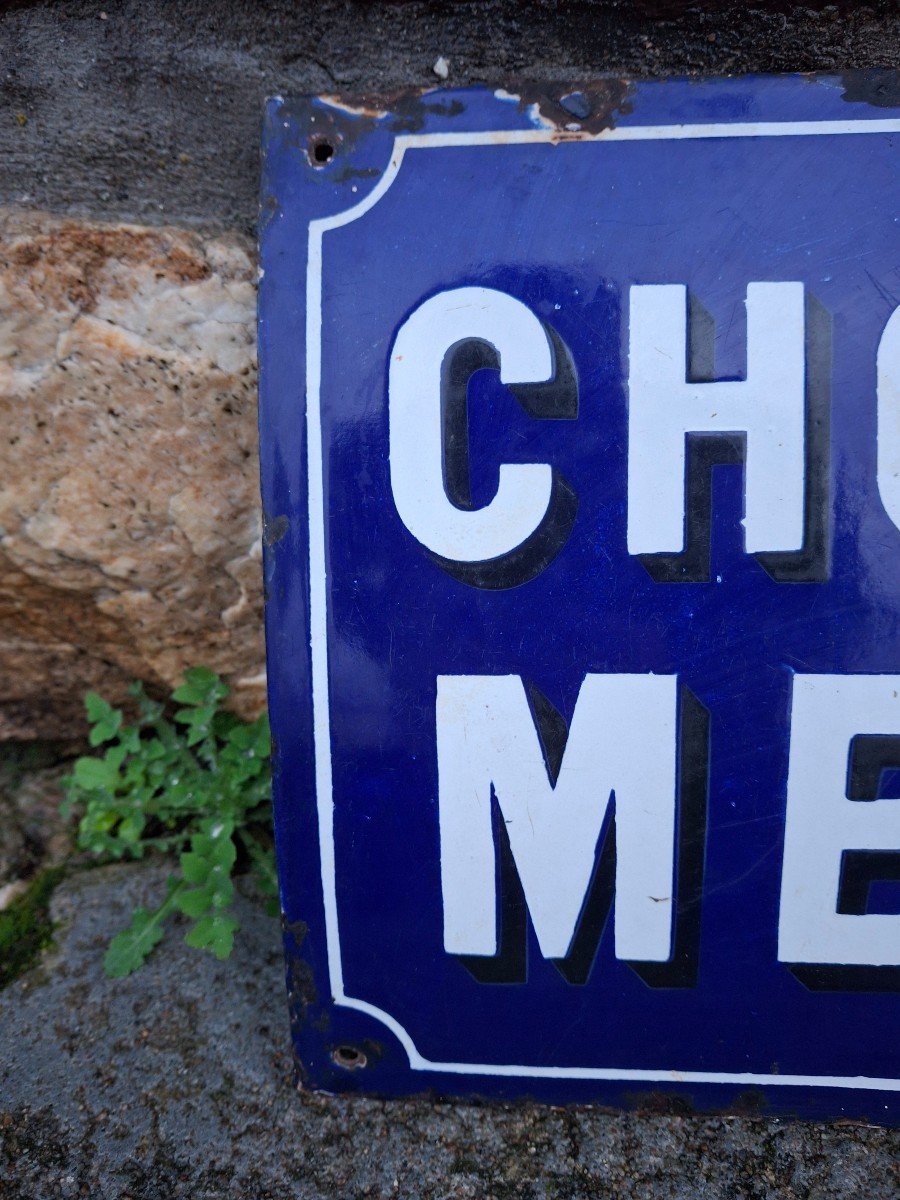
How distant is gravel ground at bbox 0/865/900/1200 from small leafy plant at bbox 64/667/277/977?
0.08m

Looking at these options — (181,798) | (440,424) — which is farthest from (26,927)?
(440,424)

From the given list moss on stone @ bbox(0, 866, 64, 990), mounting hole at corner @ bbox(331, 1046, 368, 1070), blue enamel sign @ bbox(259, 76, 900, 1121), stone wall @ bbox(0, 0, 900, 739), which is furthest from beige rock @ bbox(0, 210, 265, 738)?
mounting hole at corner @ bbox(331, 1046, 368, 1070)

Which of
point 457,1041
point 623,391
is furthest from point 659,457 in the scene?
point 457,1041

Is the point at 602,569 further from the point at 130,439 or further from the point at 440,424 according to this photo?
the point at 130,439

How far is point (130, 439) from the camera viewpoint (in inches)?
33.6

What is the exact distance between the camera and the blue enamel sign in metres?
0.70

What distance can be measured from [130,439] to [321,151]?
14.2 inches

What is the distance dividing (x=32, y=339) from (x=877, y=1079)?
1.14 metres

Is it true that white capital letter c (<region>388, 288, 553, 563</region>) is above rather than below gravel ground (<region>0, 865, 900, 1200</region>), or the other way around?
above

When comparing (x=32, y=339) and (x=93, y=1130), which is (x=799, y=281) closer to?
(x=32, y=339)

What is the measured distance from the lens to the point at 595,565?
0.72 m

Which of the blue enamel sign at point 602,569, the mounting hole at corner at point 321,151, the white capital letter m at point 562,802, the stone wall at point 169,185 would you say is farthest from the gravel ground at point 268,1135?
the mounting hole at corner at point 321,151

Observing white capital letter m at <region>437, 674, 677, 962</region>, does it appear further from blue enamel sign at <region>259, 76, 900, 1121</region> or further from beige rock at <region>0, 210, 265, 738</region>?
beige rock at <region>0, 210, 265, 738</region>

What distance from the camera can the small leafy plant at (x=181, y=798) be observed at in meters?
0.88
